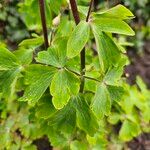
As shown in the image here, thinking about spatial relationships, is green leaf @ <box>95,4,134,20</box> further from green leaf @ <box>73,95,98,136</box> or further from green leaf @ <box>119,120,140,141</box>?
green leaf @ <box>119,120,140,141</box>

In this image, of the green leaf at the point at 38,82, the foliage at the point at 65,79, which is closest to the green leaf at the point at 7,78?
the foliage at the point at 65,79

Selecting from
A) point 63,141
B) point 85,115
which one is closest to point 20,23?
point 63,141

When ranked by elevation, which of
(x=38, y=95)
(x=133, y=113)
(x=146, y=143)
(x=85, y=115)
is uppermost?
(x=38, y=95)

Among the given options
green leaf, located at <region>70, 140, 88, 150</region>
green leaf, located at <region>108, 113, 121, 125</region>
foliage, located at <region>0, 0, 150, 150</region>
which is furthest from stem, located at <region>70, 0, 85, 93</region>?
green leaf, located at <region>108, 113, 121, 125</region>

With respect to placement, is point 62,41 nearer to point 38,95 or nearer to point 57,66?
point 57,66

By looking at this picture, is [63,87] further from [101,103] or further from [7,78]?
[7,78]

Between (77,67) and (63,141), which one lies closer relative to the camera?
(77,67)

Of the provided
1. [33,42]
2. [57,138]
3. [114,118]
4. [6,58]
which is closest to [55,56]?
[6,58]
